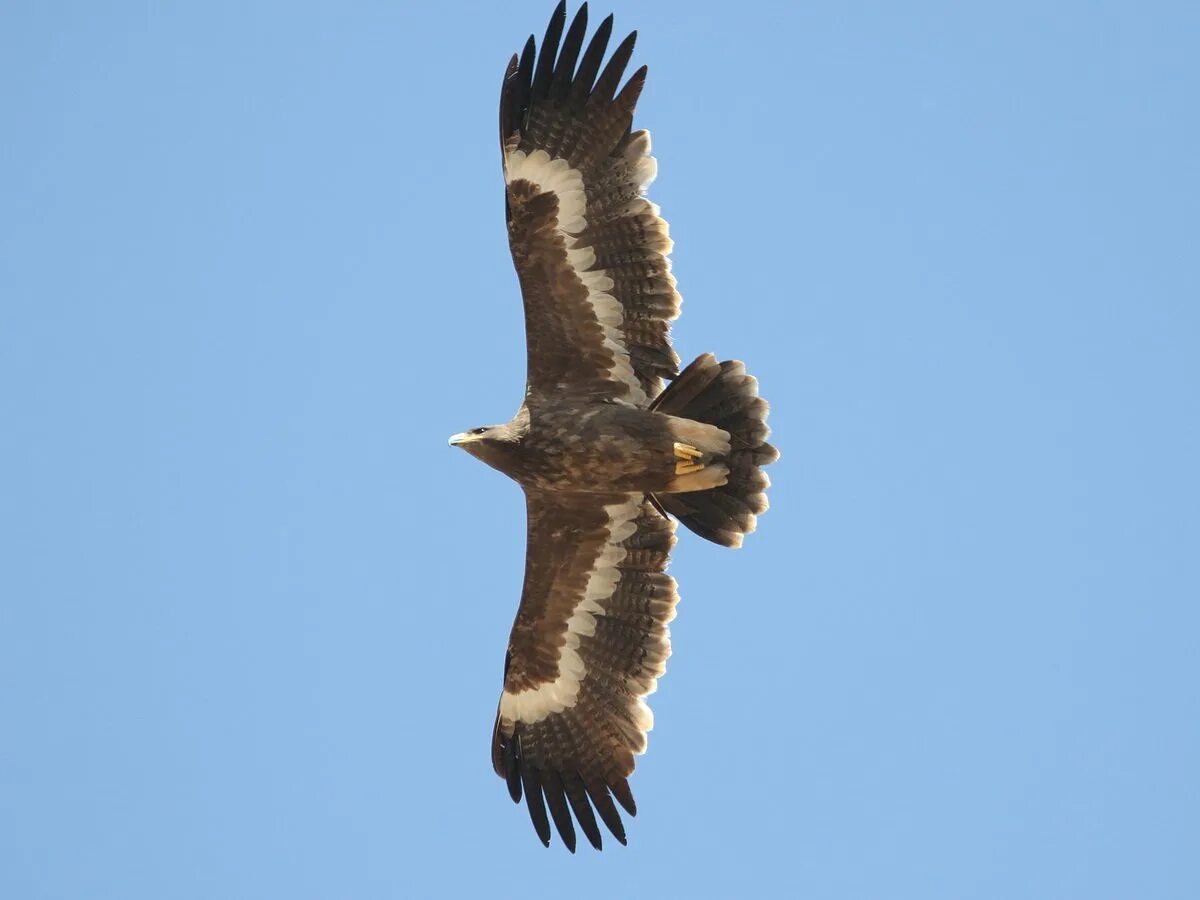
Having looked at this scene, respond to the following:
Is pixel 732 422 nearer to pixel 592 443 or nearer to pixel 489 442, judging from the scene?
pixel 592 443

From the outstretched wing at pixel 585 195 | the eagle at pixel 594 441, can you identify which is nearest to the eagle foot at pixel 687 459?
the eagle at pixel 594 441

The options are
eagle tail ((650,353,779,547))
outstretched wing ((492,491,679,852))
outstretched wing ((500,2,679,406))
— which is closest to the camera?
outstretched wing ((500,2,679,406))

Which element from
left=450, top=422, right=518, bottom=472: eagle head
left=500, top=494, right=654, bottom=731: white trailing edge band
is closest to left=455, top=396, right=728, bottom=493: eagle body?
left=450, top=422, right=518, bottom=472: eagle head

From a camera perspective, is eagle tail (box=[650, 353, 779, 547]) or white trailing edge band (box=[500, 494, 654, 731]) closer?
eagle tail (box=[650, 353, 779, 547])

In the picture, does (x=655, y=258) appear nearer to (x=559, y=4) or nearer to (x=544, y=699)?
(x=559, y=4)

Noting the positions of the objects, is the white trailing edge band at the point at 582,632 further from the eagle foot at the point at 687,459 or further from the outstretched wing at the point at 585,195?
the outstretched wing at the point at 585,195

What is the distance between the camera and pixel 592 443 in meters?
11.8

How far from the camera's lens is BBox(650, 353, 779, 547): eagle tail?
1181cm

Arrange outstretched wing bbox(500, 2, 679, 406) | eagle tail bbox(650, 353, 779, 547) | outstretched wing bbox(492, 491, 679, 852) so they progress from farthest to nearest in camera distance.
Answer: outstretched wing bbox(492, 491, 679, 852) → eagle tail bbox(650, 353, 779, 547) → outstretched wing bbox(500, 2, 679, 406)

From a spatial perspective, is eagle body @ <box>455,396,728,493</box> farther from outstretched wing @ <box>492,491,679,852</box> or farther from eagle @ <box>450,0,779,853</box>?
outstretched wing @ <box>492,491,679,852</box>

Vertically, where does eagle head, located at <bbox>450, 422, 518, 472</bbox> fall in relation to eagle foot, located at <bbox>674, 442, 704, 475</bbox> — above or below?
below

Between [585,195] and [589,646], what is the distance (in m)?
3.09

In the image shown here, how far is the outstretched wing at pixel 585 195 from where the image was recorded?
1159cm

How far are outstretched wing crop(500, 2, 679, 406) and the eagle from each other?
1 centimetres
